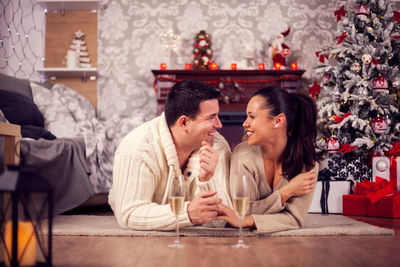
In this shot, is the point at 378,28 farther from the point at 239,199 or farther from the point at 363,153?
the point at 239,199

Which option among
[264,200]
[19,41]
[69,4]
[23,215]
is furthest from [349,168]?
[19,41]

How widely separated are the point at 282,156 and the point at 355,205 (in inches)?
52.0

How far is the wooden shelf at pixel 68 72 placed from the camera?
4484 millimetres

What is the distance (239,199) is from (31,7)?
4302 millimetres

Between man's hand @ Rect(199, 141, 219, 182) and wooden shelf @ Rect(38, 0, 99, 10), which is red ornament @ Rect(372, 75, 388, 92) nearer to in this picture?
man's hand @ Rect(199, 141, 219, 182)

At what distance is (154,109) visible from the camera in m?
4.71

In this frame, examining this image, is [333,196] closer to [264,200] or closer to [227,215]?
[264,200]

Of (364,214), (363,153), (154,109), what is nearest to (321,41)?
(363,153)

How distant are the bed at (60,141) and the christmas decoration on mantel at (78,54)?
2.32 ft

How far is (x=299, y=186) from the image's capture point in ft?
5.92

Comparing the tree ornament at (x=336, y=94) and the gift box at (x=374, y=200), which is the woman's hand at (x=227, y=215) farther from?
the tree ornament at (x=336, y=94)

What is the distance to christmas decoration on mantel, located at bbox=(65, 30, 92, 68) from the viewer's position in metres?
4.56

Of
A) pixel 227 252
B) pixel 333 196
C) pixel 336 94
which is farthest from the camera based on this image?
pixel 336 94

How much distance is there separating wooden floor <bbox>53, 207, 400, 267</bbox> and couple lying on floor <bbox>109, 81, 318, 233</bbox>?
13 centimetres
